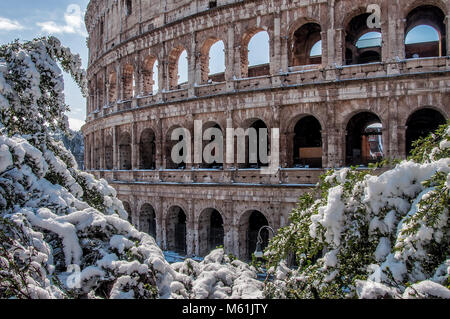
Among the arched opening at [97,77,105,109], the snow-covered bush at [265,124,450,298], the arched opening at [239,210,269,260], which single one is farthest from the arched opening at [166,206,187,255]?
the snow-covered bush at [265,124,450,298]

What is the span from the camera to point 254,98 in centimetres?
1438

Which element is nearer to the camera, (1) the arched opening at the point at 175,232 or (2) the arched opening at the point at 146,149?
(1) the arched opening at the point at 175,232

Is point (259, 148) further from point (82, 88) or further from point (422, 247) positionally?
point (422, 247)

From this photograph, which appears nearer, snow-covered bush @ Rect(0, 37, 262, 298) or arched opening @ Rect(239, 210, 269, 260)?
snow-covered bush @ Rect(0, 37, 262, 298)

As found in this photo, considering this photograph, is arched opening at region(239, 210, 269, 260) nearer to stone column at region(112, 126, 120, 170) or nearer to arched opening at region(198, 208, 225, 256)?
arched opening at region(198, 208, 225, 256)

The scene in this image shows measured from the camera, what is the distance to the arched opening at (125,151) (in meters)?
19.7

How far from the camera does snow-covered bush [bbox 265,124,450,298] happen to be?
3.84 metres

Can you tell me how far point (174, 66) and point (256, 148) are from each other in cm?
621

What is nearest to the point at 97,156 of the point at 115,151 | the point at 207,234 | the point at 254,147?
the point at 115,151

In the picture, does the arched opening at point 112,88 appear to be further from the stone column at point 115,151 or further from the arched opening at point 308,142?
the arched opening at point 308,142

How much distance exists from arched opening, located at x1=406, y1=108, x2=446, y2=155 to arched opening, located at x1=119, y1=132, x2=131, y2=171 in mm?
14489

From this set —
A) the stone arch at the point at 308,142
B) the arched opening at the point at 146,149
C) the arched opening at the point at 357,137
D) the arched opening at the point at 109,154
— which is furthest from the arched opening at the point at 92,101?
the arched opening at the point at 357,137

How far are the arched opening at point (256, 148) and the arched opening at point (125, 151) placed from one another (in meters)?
7.76

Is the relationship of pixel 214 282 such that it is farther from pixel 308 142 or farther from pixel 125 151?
pixel 125 151
